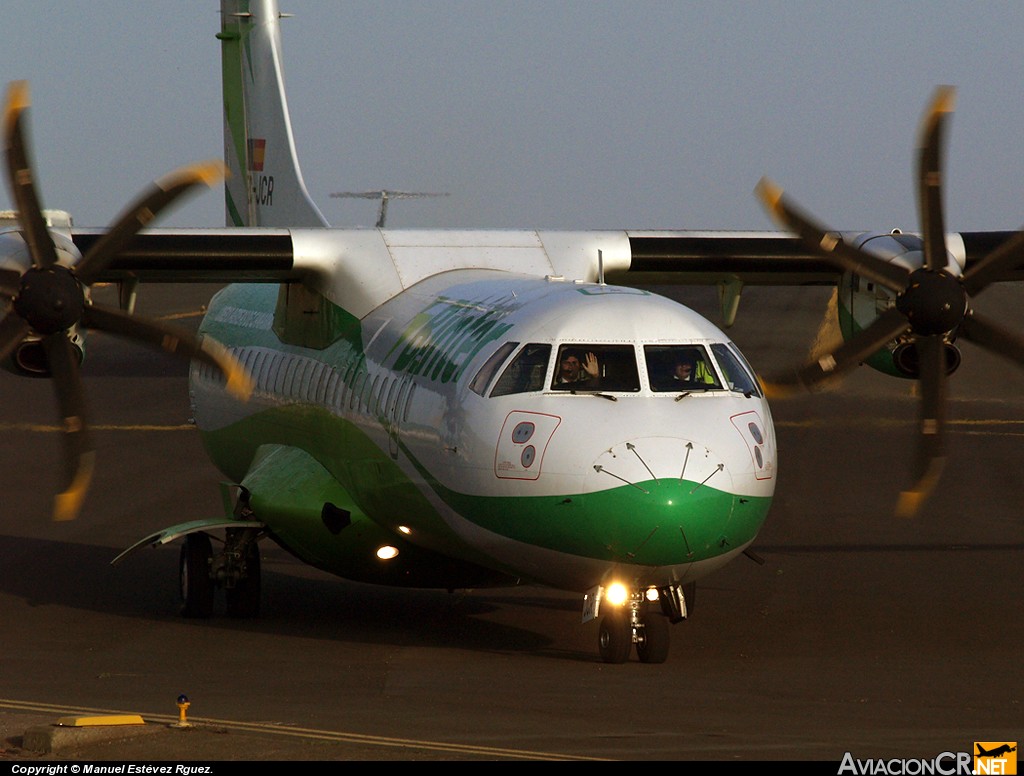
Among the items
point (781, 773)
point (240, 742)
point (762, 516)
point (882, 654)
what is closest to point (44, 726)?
point (240, 742)

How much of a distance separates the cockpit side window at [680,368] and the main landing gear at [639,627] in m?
1.73

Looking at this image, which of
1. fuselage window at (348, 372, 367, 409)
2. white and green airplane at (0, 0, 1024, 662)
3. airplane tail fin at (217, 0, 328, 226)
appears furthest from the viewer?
airplane tail fin at (217, 0, 328, 226)

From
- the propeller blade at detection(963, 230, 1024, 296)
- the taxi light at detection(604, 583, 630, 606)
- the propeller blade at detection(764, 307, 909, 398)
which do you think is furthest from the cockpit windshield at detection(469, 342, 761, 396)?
the propeller blade at detection(963, 230, 1024, 296)

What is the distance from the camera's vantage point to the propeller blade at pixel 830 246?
16266 millimetres

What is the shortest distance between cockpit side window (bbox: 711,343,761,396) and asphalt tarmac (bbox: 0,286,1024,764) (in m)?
2.41

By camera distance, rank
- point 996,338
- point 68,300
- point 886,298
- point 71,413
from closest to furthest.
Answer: point 68,300, point 71,413, point 996,338, point 886,298

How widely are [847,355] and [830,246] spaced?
112cm

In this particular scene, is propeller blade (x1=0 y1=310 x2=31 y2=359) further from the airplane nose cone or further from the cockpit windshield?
the airplane nose cone

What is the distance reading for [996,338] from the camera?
16406 mm

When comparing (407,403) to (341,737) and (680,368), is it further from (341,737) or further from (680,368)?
(341,737)

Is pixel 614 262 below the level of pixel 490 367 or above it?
above

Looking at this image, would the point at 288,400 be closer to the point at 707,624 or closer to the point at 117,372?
the point at 707,624

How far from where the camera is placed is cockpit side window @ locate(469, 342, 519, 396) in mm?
14555

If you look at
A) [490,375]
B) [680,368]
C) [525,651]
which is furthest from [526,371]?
[525,651]
